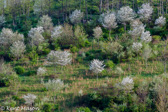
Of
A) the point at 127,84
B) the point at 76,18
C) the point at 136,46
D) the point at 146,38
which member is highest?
the point at 76,18

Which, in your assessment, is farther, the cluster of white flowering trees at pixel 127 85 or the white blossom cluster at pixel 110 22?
the white blossom cluster at pixel 110 22

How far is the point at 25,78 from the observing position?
31.6 meters

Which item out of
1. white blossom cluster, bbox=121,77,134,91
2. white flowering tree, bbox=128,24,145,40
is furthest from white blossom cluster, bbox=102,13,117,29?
white blossom cluster, bbox=121,77,134,91

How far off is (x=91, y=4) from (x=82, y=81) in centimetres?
4398

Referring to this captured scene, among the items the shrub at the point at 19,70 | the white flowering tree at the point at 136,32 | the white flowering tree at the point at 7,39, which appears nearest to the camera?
the shrub at the point at 19,70

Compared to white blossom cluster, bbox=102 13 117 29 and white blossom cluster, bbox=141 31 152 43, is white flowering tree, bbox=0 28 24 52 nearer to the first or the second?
white blossom cluster, bbox=102 13 117 29

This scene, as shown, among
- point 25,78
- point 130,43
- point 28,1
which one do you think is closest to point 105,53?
point 130,43

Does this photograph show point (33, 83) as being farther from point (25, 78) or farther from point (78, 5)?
point (78, 5)

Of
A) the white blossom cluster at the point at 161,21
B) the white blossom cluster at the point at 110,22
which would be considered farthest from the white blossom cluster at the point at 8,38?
the white blossom cluster at the point at 161,21

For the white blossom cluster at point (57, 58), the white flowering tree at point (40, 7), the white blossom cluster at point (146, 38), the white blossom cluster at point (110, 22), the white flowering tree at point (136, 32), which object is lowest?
the white blossom cluster at point (57, 58)

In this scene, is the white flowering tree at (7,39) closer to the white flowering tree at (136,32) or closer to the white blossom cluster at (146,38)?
the white flowering tree at (136,32)

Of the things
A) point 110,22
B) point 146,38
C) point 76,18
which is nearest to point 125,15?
point 110,22

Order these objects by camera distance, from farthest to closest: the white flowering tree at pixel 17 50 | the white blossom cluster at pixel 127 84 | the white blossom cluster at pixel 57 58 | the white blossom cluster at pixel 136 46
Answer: the white flowering tree at pixel 17 50 → the white blossom cluster at pixel 136 46 → the white blossom cluster at pixel 57 58 → the white blossom cluster at pixel 127 84

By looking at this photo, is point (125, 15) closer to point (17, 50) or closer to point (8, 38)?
point (17, 50)
